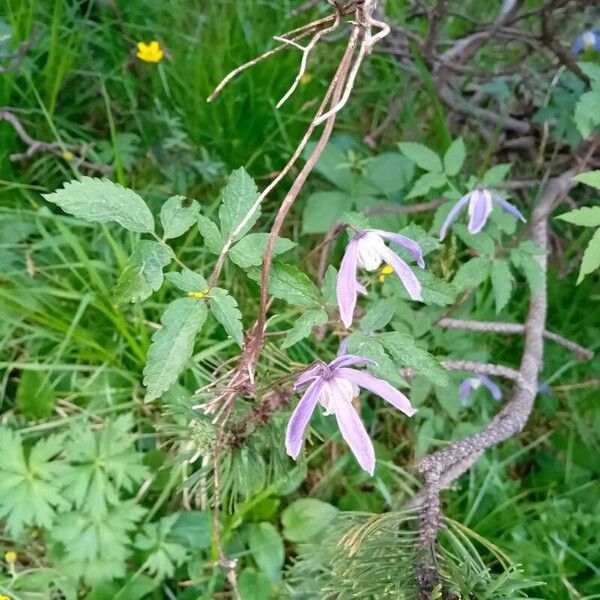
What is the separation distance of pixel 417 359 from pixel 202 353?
0.61m

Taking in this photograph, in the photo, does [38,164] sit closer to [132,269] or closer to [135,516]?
[135,516]

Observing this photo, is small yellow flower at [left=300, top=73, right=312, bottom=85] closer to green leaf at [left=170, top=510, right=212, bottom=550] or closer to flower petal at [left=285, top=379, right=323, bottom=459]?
green leaf at [left=170, top=510, right=212, bottom=550]

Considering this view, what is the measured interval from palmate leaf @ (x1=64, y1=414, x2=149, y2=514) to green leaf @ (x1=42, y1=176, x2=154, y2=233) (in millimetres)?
702

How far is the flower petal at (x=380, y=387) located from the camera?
78cm

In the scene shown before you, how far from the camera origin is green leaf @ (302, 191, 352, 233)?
1.69 m

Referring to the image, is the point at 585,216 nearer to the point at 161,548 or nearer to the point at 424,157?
the point at 424,157

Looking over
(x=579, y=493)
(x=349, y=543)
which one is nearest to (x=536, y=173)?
(x=579, y=493)

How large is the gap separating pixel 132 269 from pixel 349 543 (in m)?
0.46

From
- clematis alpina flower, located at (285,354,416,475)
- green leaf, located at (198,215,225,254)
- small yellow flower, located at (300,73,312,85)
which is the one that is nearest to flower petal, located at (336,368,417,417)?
clematis alpina flower, located at (285,354,416,475)

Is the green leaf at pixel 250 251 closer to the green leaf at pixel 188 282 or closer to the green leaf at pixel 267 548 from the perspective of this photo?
the green leaf at pixel 188 282

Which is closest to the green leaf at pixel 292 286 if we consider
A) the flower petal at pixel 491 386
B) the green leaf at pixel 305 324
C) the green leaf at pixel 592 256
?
the green leaf at pixel 305 324

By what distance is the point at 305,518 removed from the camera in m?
1.44

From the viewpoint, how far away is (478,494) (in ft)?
4.94

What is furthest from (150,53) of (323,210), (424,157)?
(424,157)
